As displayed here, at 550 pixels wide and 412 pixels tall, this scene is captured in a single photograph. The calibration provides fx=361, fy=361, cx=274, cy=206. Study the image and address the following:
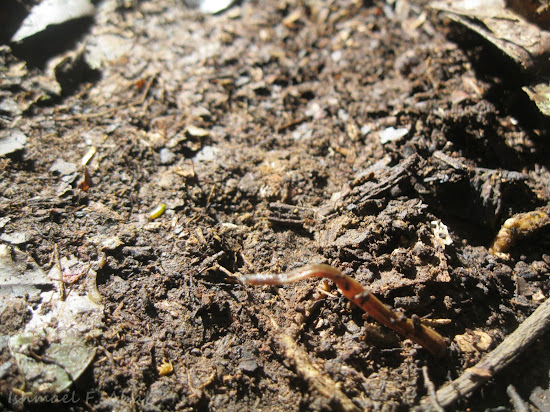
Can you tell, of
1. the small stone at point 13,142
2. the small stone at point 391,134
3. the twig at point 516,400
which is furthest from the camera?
the small stone at point 391,134

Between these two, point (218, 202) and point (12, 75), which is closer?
point (218, 202)

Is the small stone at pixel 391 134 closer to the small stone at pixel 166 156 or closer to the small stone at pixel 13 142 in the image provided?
the small stone at pixel 166 156

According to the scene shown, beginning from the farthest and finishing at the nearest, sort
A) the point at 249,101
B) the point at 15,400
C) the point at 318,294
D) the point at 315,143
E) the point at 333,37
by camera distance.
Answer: the point at 333,37 → the point at 249,101 → the point at 315,143 → the point at 318,294 → the point at 15,400

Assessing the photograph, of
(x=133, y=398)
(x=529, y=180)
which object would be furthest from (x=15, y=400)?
(x=529, y=180)

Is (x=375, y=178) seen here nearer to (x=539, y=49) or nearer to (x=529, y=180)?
(x=529, y=180)

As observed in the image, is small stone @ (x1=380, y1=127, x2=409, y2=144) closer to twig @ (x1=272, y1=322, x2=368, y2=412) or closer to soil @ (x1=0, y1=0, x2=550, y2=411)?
soil @ (x1=0, y1=0, x2=550, y2=411)

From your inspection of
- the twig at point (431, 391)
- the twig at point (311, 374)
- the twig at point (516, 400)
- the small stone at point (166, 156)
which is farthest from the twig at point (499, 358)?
the small stone at point (166, 156)
